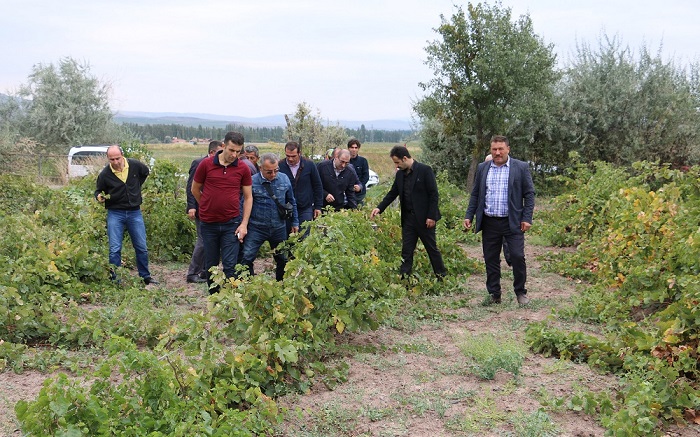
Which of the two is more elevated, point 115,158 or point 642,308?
point 115,158

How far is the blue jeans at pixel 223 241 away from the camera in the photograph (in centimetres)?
732

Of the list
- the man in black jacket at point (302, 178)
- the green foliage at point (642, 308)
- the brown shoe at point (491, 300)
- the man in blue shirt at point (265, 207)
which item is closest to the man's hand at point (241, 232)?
the man in blue shirt at point (265, 207)

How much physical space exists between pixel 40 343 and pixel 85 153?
21.6m

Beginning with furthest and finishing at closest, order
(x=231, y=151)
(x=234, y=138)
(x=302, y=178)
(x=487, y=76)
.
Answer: (x=487, y=76)
(x=302, y=178)
(x=231, y=151)
(x=234, y=138)

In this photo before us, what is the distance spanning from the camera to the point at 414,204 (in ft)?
27.6

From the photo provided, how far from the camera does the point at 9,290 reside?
607 cm

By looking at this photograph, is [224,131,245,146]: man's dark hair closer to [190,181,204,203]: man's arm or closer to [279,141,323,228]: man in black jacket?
[190,181,204,203]: man's arm

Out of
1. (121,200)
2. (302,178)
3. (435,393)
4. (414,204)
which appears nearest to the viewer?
(435,393)

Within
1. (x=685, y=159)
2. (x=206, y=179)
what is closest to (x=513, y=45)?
(x=685, y=159)

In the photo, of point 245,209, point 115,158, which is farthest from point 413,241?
point 115,158

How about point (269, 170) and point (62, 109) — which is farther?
point (62, 109)

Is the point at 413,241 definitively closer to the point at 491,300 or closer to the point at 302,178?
the point at 491,300

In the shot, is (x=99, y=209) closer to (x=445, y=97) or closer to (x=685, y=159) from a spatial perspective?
(x=445, y=97)

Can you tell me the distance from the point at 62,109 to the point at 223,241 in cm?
3215
